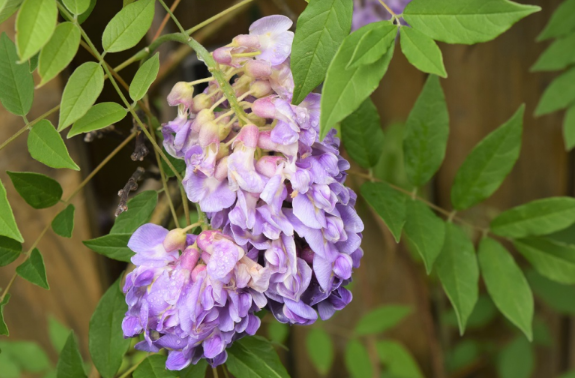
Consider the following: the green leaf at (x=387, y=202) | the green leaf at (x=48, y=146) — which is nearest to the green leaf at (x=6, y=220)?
the green leaf at (x=48, y=146)

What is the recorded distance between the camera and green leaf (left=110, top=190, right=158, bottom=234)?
0.61 m

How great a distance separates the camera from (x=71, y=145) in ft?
3.03

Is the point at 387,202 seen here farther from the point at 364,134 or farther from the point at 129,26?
the point at 129,26

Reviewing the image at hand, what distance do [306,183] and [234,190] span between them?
0.20 feet

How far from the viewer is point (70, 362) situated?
639mm

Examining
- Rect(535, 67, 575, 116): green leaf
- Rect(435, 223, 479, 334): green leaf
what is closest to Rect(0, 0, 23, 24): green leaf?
Rect(435, 223, 479, 334): green leaf

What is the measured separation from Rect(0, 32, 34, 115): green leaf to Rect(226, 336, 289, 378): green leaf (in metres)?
0.33

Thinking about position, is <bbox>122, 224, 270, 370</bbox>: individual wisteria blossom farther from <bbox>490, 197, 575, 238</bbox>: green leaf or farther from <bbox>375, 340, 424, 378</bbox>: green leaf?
<bbox>375, 340, 424, 378</bbox>: green leaf

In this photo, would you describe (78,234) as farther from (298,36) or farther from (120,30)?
(298,36)

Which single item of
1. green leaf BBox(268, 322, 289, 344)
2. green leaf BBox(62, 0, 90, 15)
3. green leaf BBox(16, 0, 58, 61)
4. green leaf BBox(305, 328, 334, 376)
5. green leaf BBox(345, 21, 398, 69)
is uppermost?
green leaf BBox(16, 0, 58, 61)

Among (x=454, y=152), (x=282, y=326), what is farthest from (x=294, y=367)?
(x=454, y=152)

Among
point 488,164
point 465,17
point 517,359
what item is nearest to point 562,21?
point 488,164

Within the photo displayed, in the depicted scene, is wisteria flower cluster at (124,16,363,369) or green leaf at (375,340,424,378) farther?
green leaf at (375,340,424,378)

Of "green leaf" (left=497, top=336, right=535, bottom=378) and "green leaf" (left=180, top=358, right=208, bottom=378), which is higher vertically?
"green leaf" (left=180, top=358, right=208, bottom=378)
